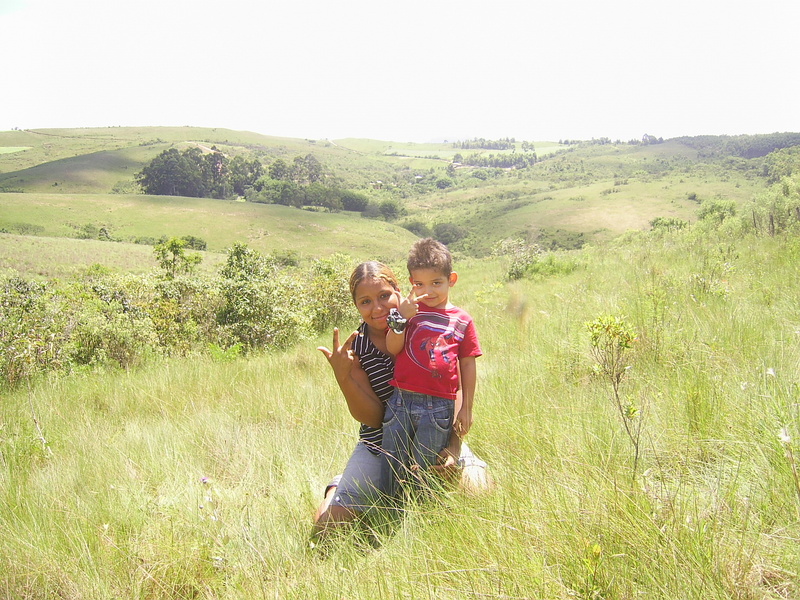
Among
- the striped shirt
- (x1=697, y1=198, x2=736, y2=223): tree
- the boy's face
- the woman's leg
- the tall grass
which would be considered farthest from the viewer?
→ (x1=697, y1=198, x2=736, y2=223): tree

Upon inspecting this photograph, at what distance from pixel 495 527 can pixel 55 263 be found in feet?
186

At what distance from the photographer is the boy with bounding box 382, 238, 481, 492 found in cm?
233

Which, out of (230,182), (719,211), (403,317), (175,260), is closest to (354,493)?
(403,317)

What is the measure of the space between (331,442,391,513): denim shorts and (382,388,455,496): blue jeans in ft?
0.23

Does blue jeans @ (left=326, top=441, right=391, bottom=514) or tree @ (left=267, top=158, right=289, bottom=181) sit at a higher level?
tree @ (left=267, top=158, right=289, bottom=181)

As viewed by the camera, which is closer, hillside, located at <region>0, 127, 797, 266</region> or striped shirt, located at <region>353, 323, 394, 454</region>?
striped shirt, located at <region>353, 323, 394, 454</region>

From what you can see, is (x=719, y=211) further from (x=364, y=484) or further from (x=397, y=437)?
(x=364, y=484)

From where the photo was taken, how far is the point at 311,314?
9352 millimetres

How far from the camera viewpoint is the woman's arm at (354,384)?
2.36 m

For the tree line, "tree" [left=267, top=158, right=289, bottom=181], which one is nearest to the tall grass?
the tree line

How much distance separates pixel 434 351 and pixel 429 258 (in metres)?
0.48

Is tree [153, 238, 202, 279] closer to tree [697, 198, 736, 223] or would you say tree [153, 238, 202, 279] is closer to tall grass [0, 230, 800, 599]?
tall grass [0, 230, 800, 599]

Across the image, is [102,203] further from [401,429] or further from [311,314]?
[401,429]

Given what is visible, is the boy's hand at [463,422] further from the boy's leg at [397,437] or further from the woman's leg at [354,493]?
the woman's leg at [354,493]
